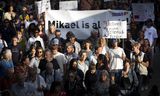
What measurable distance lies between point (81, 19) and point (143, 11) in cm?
445

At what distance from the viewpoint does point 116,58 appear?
542 inches

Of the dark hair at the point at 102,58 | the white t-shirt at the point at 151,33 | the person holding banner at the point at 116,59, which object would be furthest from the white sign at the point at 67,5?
the dark hair at the point at 102,58

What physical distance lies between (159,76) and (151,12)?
4.54m

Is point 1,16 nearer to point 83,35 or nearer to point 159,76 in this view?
point 83,35

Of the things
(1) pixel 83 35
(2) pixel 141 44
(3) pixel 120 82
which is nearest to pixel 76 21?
(1) pixel 83 35

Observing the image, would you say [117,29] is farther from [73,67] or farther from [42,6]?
[42,6]

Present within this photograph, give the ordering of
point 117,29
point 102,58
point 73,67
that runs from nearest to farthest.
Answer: point 73,67, point 102,58, point 117,29

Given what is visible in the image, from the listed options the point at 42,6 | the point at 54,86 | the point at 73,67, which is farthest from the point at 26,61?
the point at 42,6

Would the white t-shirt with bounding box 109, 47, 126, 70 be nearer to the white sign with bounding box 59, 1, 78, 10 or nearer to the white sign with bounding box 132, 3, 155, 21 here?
the white sign with bounding box 59, 1, 78, 10

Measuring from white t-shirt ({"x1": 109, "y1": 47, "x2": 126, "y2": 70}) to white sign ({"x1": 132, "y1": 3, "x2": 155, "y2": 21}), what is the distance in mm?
6384

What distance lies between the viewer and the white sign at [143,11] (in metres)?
20.3

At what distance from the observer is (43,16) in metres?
18.0

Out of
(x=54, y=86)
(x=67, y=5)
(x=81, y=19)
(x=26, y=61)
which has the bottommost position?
(x=54, y=86)

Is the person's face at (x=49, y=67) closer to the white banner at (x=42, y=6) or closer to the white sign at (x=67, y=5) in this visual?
the white banner at (x=42, y=6)
